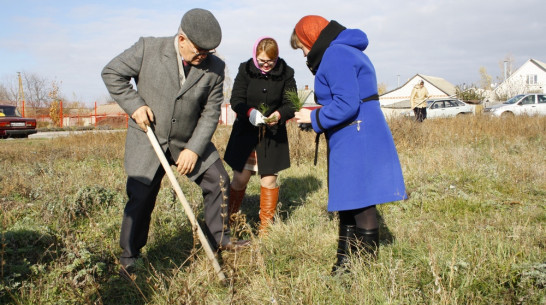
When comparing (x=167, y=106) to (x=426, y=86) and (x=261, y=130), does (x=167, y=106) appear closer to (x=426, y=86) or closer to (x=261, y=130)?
(x=261, y=130)

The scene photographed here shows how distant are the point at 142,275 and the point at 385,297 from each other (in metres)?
1.73

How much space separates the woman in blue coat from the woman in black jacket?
3.81ft

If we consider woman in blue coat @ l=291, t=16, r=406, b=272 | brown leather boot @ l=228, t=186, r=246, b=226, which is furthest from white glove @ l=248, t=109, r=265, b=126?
woman in blue coat @ l=291, t=16, r=406, b=272

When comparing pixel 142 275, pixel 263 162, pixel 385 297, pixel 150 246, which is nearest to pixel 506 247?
pixel 385 297

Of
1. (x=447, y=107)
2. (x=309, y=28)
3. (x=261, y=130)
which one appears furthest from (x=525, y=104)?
(x=309, y=28)

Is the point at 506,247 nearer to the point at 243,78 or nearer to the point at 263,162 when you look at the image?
the point at 263,162

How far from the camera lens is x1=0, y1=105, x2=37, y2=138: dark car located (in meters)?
16.7

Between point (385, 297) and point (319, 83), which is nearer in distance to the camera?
point (385, 297)

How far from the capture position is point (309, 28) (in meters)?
2.76

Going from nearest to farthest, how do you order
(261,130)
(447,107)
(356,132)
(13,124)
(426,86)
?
(356,132)
(261,130)
(13,124)
(447,107)
(426,86)

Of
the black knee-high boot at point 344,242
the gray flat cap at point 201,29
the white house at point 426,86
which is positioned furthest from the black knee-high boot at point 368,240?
the white house at point 426,86

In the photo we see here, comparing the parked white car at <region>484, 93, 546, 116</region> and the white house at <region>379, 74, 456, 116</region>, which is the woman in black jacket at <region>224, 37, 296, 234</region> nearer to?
the parked white car at <region>484, 93, 546, 116</region>

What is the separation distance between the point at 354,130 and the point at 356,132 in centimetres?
2

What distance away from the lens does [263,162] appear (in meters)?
3.85
